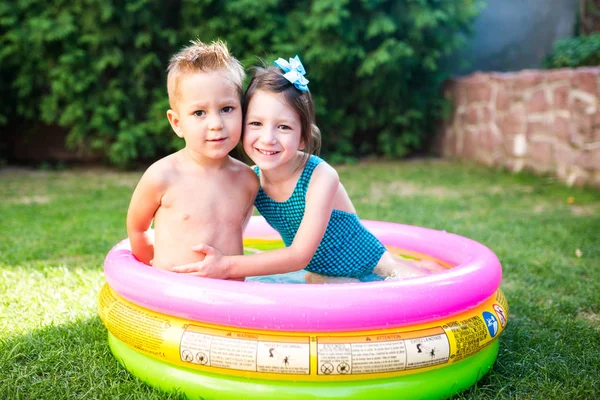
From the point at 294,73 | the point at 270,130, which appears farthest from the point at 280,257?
the point at 294,73

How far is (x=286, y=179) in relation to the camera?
2.56 metres

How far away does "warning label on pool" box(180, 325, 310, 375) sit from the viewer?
1.92 m

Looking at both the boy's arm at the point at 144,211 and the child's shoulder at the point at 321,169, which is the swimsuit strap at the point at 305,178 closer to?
the child's shoulder at the point at 321,169

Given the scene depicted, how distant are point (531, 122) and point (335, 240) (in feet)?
16.3

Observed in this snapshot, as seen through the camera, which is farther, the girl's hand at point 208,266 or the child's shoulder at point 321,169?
the child's shoulder at point 321,169

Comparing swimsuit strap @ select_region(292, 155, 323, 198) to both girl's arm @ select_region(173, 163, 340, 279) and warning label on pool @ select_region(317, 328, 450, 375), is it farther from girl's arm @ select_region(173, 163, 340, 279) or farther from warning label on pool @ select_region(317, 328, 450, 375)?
warning label on pool @ select_region(317, 328, 450, 375)

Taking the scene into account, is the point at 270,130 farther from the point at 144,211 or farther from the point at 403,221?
the point at 403,221

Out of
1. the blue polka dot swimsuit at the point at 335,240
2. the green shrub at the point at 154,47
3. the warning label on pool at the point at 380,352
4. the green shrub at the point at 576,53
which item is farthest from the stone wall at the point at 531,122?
the warning label on pool at the point at 380,352

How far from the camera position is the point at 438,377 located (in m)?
2.07

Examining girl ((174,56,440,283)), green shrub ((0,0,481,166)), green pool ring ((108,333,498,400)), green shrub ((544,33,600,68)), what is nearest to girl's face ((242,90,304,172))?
girl ((174,56,440,283))

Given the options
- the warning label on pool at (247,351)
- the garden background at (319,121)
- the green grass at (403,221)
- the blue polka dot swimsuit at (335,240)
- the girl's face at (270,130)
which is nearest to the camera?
the warning label on pool at (247,351)

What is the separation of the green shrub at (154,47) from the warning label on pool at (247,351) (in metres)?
5.49

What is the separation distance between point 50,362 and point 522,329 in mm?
2087

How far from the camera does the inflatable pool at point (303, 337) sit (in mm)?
1933
